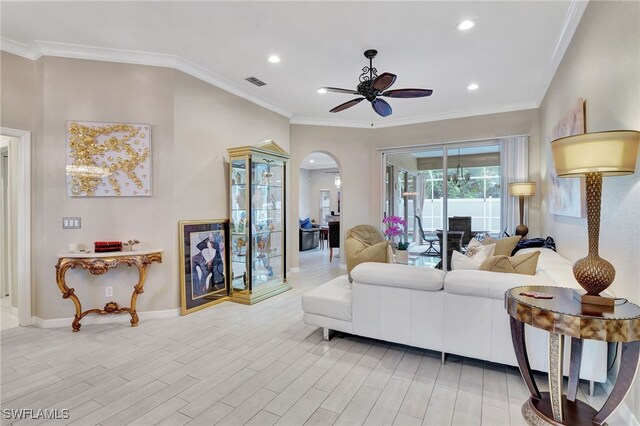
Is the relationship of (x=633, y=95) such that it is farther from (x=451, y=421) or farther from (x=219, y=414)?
(x=219, y=414)

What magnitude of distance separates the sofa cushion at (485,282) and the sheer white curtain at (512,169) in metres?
3.60

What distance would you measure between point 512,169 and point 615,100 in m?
3.71

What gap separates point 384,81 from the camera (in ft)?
10.3

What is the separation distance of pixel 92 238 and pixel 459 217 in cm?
583

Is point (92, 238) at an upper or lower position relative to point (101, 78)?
lower

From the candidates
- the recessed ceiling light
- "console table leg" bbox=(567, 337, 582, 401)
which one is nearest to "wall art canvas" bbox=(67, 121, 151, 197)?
the recessed ceiling light

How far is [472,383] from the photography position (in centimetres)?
233

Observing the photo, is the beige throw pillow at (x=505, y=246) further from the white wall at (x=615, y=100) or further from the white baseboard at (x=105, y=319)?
the white baseboard at (x=105, y=319)

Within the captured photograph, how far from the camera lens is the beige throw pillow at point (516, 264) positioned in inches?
97.1

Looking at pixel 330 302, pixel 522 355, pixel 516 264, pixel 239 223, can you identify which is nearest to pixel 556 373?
pixel 522 355

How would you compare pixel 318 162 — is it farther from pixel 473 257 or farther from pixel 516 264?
pixel 516 264

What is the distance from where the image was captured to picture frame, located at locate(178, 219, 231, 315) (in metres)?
3.95

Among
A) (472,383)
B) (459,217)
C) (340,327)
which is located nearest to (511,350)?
(472,383)

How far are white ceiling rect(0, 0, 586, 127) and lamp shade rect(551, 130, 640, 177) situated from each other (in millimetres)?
1800
